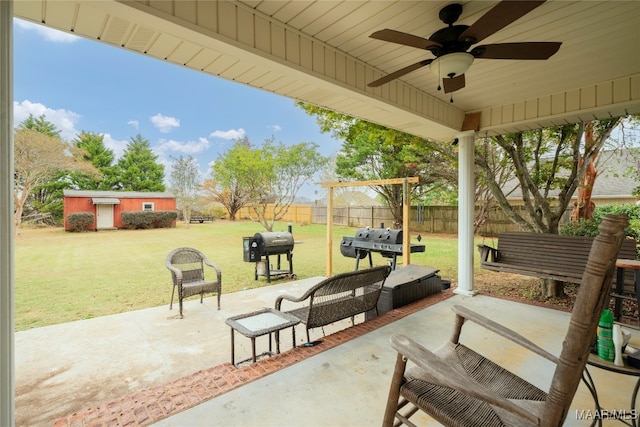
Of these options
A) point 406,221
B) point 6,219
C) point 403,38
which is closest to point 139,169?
point 406,221

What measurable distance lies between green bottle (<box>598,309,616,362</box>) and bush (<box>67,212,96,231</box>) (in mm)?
16647

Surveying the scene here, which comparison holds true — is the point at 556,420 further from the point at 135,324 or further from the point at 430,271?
the point at 135,324

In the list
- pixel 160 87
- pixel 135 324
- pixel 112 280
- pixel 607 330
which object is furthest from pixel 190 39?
pixel 160 87

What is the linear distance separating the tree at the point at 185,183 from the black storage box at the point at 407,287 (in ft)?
52.7

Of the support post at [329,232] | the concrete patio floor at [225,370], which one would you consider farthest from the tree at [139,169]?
the concrete patio floor at [225,370]

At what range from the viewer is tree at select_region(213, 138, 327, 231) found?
11.7 m

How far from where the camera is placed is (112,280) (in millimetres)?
6586

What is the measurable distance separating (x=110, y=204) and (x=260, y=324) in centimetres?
1659

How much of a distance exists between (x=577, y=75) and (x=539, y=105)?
0.65 metres

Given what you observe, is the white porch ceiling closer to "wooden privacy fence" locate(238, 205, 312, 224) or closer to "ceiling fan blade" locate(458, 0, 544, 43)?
"ceiling fan blade" locate(458, 0, 544, 43)

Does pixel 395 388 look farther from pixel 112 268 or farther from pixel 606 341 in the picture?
pixel 112 268

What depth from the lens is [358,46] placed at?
2.63 metres

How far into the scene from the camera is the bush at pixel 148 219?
15.1 meters

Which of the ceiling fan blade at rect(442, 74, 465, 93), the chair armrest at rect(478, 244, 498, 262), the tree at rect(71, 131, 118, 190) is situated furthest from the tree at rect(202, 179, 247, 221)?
the ceiling fan blade at rect(442, 74, 465, 93)
